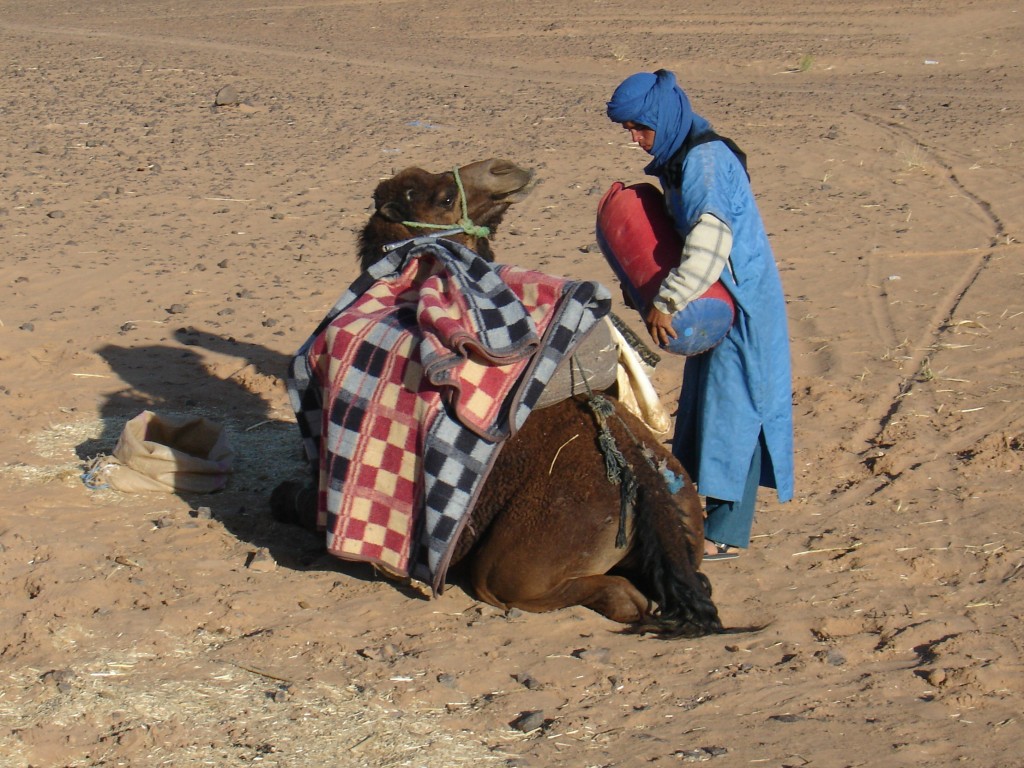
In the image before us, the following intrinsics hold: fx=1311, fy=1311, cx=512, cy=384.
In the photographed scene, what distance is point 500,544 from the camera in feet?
15.6

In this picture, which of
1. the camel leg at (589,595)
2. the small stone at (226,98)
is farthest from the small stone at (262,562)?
→ the small stone at (226,98)

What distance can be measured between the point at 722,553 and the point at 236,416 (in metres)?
3.02

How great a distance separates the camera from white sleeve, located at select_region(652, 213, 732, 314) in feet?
15.4

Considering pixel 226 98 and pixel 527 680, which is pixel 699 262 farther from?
pixel 226 98

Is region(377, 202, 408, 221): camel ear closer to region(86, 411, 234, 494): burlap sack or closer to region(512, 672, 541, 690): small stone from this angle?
region(86, 411, 234, 494): burlap sack

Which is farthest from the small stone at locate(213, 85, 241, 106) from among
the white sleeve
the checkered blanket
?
the white sleeve

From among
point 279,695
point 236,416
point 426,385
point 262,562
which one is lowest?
point 236,416

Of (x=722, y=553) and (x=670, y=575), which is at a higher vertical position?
(x=670, y=575)

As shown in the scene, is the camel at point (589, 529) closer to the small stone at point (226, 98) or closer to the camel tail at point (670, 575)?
the camel tail at point (670, 575)

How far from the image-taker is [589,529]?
4676 millimetres

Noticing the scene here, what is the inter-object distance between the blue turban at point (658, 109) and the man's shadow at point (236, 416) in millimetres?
2090

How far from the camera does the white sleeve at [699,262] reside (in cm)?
470

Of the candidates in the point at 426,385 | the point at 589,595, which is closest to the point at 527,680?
the point at 589,595

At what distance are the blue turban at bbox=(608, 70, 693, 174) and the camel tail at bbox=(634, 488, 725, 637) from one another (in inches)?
52.0
